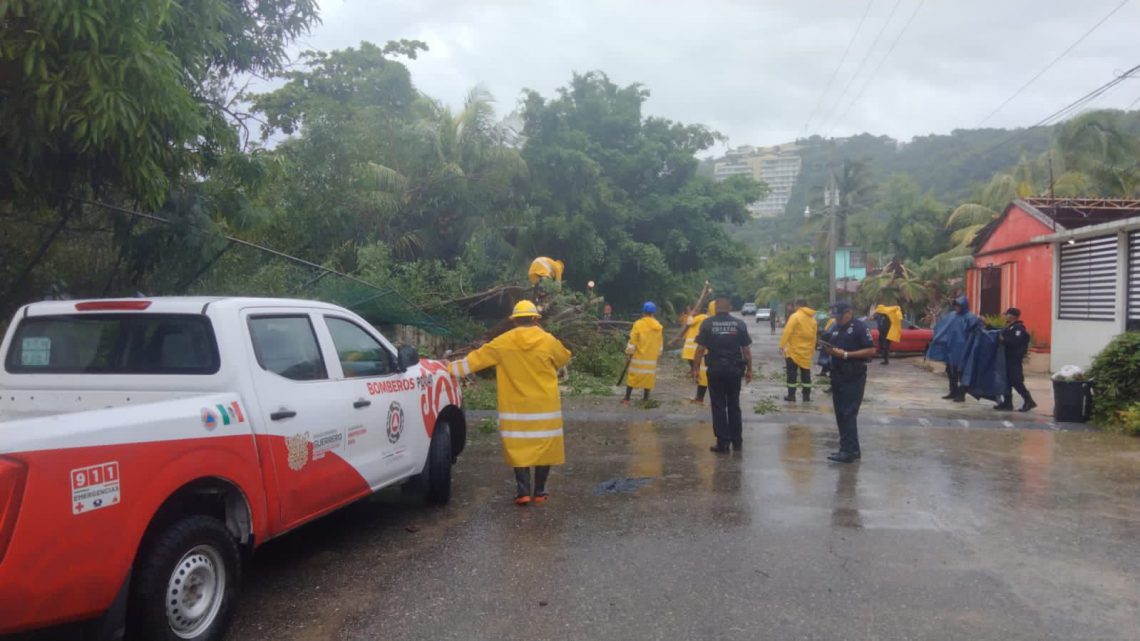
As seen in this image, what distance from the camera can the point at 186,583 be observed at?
398 centimetres

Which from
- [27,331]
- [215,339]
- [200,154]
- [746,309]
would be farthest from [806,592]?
[746,309]

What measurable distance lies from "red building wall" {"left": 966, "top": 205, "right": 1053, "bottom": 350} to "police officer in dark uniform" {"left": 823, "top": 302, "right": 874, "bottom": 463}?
11793 millimetres

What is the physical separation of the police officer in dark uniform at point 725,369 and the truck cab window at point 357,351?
12.7 ft

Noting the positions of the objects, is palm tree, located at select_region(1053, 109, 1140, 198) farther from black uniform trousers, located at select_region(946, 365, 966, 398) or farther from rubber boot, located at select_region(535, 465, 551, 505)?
rubber boot, located at select_region(535, 465, 551, 505)

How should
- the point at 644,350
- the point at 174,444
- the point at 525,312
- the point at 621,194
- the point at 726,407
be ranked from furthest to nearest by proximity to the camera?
the point at 621,194, the point at 644,350, the point at 726,407, the point at 525,312, the point at 174,444

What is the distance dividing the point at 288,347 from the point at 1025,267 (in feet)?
64.7

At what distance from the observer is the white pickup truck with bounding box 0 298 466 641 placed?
3.27m

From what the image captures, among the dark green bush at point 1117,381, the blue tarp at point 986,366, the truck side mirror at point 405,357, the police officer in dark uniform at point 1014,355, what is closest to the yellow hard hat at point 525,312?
the truck side mirror at point 405,357

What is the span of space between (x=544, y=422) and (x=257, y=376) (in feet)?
8.61

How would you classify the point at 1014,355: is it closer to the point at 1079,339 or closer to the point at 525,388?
the point at 1079,339

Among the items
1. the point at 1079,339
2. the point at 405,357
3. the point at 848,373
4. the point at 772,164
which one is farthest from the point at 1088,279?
the point at 772,164

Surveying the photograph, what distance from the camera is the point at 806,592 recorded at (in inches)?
192

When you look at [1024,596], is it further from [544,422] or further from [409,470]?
[409,470]

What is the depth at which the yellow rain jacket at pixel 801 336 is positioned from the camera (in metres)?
13.2
